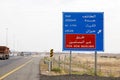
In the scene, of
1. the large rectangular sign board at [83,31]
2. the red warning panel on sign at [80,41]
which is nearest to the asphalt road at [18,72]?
the red warning panel on sign at [80,41]

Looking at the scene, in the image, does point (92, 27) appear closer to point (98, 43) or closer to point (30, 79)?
point (98, 43)

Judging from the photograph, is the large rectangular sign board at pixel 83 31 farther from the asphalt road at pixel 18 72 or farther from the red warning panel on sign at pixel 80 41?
the asphalt road at pixel 18 72

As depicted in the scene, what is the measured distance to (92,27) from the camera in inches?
1200

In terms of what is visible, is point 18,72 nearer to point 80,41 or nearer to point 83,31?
point 80,41

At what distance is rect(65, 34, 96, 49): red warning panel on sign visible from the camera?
3081 centimetres

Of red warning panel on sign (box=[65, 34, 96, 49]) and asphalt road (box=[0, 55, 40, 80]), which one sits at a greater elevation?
red warning panel on sign (box=[65, 34, 96, 49])

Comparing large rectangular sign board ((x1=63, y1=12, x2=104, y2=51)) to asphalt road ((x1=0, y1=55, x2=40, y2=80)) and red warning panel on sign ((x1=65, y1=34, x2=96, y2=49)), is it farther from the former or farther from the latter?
asphalt road ((x1=0, y1=55, x2=40, y2=80))

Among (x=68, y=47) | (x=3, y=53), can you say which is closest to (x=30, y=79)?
(x=68, y=47)

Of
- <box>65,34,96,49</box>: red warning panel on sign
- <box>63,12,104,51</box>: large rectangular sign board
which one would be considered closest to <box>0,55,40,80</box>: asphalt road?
<box>65,34,96,49</box>: red warning panel on sign

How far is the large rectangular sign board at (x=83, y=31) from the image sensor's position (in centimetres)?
3014

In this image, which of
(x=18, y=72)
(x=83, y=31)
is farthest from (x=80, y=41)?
(x=18, y=72)

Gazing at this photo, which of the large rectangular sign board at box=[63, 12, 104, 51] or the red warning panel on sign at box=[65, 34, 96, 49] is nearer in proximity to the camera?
the large rectangular sign board at box=[63, 12, 104, 51]

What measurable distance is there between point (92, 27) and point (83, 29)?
0.64 m

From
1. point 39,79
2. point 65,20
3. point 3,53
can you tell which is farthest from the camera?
point 3,53
